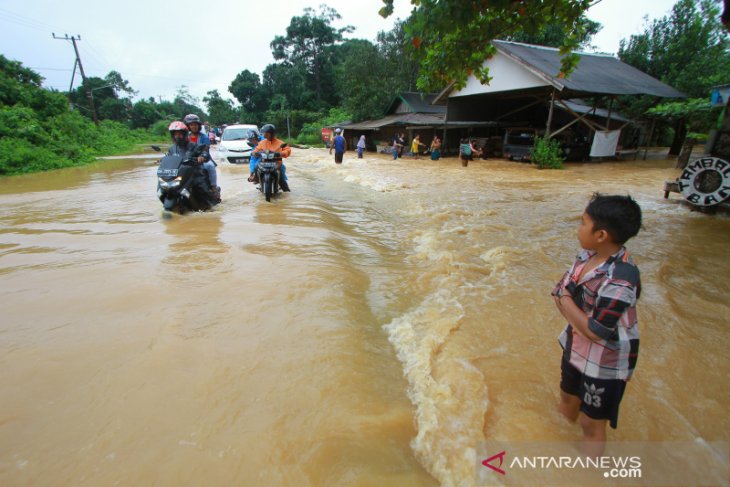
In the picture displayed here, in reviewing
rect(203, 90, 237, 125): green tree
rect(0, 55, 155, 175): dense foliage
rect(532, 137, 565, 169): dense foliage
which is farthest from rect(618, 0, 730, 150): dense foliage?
rect(203, 90, 237, 125): green tree

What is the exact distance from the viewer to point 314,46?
4850 centimetres

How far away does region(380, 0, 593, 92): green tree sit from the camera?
4.69 m

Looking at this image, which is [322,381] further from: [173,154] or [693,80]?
[693,80]

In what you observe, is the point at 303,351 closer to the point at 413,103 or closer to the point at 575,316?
the point at 575,316

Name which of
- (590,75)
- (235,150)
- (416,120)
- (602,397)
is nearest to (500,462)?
(602,397)

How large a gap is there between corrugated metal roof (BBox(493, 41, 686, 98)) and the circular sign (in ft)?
24.3

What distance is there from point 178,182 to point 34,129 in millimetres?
15297

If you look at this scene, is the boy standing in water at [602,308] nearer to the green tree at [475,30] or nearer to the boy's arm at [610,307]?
the boy's arm at [610,307]

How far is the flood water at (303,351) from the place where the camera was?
1.80 m

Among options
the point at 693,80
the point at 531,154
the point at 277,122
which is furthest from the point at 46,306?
the point at 277,122

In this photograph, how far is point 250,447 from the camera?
1.81 metres

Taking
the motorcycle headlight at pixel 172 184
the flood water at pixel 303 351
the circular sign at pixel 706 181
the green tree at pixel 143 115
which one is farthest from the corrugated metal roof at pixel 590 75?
the green tree at pixel 143 115

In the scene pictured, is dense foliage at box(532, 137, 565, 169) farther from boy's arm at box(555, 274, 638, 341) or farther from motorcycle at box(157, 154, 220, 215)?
boy's arm at box(555, 274, 638, 341)

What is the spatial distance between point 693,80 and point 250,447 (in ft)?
90.5
